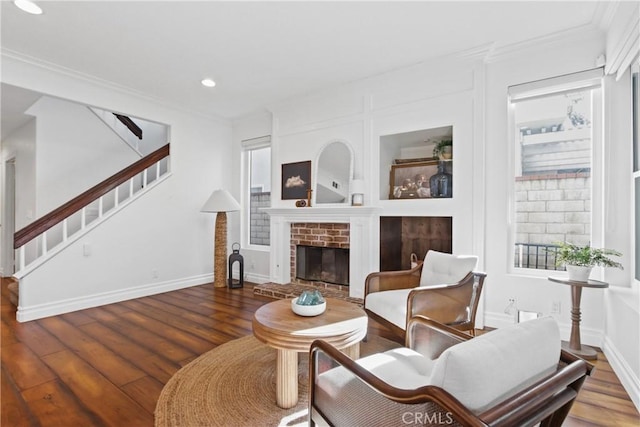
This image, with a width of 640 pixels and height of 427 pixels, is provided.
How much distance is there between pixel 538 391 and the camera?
3.04ft

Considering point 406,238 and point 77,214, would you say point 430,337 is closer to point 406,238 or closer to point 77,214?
point 406,238

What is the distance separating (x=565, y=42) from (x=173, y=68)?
391cm

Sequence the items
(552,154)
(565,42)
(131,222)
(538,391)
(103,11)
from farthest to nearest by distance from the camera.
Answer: (131,222), (552,154), (565,42), (103,11), (538,391)

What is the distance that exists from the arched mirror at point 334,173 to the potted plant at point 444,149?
1.05 m

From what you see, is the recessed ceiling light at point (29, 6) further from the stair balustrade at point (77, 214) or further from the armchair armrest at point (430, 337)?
the armchair armrest at point (430, 337)

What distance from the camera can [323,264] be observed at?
4453mm

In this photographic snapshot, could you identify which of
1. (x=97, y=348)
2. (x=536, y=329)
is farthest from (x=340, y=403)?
(x=97, y=348)

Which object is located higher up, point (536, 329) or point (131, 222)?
point (131, 222)

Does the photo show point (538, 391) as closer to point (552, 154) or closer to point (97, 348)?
point (552, 154)

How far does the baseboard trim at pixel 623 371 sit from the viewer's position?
189cm

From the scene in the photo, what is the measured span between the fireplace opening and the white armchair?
4.65ft

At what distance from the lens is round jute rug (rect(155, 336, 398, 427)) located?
1723 millimetres

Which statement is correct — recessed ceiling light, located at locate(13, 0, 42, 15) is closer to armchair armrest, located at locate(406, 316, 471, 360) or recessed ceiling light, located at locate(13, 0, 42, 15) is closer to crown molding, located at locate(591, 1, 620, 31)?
armchair armrest, located at locate(406, 316, 471, 360)

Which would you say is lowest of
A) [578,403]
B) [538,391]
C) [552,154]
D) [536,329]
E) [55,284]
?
[578,403]
